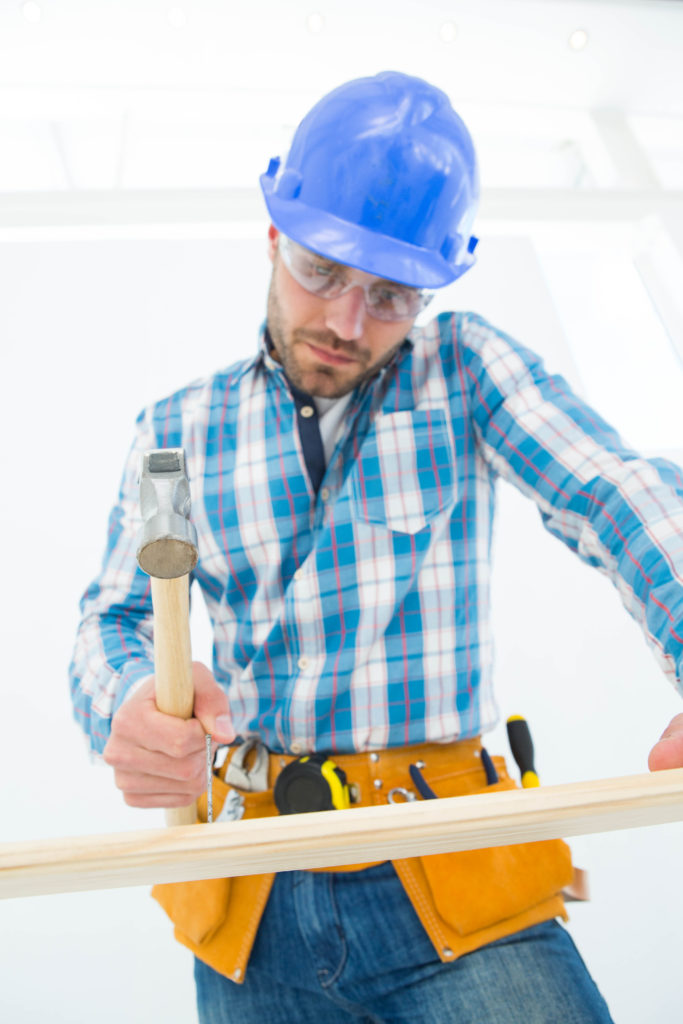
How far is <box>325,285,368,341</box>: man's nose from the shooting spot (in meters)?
1.04

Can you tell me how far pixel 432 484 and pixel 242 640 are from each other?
0.43 meters

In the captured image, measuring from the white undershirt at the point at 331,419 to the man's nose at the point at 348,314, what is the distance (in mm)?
157

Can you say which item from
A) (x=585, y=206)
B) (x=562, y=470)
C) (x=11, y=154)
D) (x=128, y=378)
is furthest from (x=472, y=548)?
(x=11, y=154)

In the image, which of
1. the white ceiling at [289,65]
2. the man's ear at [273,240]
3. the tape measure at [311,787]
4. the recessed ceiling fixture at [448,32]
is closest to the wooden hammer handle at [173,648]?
the tape measure at [311,787]

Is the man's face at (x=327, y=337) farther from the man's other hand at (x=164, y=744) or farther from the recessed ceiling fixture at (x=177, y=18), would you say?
the recessed ceiling fixture at (x=177, y=18)

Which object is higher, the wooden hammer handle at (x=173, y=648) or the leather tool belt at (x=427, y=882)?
the wooden hammer handle at (x=173, y=648)

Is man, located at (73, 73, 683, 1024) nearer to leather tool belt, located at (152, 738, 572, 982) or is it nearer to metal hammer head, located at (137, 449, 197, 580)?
leather tool belt, located at (152, 738, 572, 982)

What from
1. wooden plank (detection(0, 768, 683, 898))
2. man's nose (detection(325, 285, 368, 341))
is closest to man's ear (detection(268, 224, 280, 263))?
man's nose (detection(325, 285, 368, 341))

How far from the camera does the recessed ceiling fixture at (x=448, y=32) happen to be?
205 centimetres

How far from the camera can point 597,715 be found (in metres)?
2.00

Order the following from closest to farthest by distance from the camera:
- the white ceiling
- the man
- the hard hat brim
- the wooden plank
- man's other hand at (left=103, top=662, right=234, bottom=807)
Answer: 1. the wooden plank
2. man's other hand at (left=103, top=662, right=234, bottom=807)
3. the man
4. the hard hat brim
5. the white ceiling

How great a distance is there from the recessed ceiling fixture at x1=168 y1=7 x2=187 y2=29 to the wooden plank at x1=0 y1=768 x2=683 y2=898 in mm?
2314

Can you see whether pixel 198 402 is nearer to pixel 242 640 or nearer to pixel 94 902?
pixel 242 640

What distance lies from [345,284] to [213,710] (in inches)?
27.7
